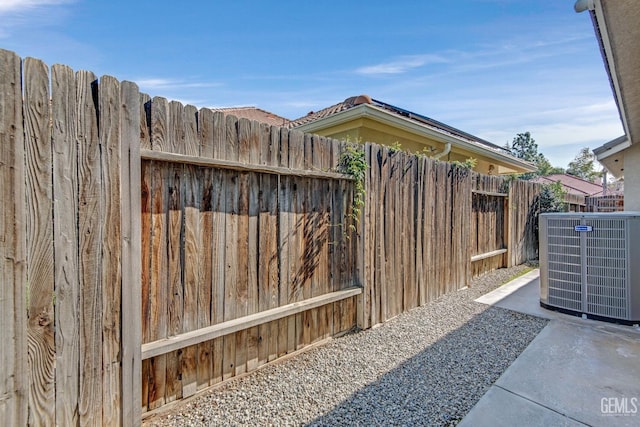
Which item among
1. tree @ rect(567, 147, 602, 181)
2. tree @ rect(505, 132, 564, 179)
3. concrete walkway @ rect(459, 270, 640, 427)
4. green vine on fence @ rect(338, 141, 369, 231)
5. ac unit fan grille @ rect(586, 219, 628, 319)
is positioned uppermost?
tree @ rect(505, 132, 564, 179)

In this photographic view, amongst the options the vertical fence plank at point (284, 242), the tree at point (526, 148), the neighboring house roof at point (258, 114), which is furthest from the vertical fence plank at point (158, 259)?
the tree at point (526, 148)

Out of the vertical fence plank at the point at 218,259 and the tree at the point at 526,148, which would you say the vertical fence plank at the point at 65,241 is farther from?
the tree at the point at 526,148

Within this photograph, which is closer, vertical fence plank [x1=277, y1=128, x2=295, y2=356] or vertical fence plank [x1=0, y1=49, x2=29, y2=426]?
vertical fence plank [x1=0, y1=49, x2=29, y2=426]

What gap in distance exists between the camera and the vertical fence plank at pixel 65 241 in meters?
1.83

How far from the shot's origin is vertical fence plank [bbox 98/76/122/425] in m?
2.00

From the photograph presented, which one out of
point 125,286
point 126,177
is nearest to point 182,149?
point 126,177

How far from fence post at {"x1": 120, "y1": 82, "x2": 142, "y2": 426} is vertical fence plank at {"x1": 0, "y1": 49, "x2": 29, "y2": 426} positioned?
0.48 m

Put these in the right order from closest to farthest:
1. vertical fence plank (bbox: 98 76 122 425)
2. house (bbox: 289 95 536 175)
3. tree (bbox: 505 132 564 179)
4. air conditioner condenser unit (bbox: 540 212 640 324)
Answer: vertical fence plank (bbox: 98 76 122 425) < air conditioner condenser unit (bbox: 540 212 640 324) < house (bbox: 289 95 536 175) < tree (bbox: 505 132 564 179)

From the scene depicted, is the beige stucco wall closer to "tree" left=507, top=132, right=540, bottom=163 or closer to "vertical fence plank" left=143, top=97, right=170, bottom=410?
"vertical fence plank" left=143, top=97, right=170, bottom=410

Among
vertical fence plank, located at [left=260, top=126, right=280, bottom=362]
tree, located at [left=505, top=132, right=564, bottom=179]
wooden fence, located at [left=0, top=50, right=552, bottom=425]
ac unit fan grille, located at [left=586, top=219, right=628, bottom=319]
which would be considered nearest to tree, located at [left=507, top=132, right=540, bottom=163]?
tree, located at [left=505, top=132, right=564, bottom=179]

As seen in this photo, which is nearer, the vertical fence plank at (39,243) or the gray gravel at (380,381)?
the vertical fence plank at (39,243)

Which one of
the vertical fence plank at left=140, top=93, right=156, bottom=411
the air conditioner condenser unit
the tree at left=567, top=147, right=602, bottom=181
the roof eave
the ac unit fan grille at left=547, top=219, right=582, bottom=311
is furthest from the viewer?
the tree at left=567, top=147, right=602, bottom=181

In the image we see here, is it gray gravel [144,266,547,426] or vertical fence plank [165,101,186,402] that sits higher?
vertical fence plank [165,101,186,402]

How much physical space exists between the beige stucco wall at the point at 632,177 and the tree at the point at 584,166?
148 feet
